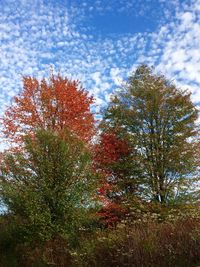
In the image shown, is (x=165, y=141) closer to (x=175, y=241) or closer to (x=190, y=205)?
(x=190, y=205)

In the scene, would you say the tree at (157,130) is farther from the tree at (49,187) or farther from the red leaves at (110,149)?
the tree at (49,187)

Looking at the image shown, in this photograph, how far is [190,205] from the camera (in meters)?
22.4

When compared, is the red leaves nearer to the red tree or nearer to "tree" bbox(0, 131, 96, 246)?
the red tree

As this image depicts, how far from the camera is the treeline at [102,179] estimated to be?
13320mm

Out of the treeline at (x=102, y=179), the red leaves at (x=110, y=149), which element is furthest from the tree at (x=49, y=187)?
the red leaves at (x=110, y=149)

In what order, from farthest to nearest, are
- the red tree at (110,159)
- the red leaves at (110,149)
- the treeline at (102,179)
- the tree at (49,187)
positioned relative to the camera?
the red leaves at (110,149), the red tree at (110,159), the tree at (49,187), the treeline at (102,179)

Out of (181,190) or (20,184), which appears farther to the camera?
(181,190)

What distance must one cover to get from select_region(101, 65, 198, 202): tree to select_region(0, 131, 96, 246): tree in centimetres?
758

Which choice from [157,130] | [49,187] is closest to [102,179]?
[49,187]

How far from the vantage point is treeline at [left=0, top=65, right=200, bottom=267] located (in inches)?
524

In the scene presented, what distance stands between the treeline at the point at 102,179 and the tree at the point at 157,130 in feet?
0.21

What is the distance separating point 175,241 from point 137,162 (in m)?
13.2

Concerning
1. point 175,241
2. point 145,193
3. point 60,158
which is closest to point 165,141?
point 145,193

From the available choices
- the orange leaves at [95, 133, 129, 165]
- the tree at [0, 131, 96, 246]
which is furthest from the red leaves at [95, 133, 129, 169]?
the tree at [0, 131, 96, 246]
